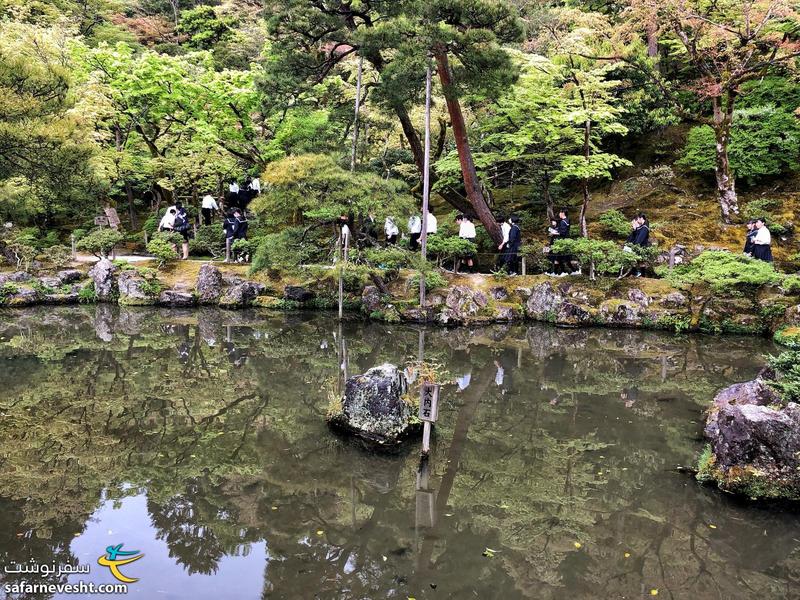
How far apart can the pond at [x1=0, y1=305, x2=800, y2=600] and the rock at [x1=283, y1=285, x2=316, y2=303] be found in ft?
15.9

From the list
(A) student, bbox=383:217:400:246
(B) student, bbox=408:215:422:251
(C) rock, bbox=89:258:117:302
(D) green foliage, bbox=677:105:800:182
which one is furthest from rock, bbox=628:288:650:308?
(C) rock, bbox=89:258:117:302

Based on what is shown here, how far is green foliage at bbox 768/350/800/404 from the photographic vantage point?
22.5 feet

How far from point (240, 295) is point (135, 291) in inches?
130

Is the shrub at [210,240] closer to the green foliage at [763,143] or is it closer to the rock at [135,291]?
the rock at [135,291]

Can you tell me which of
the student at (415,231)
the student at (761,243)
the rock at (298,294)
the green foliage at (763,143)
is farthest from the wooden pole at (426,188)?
the green foliage at (763,143)

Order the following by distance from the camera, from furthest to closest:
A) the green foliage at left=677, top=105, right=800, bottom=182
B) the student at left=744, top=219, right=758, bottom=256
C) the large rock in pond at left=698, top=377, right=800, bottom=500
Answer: the green foliage at left=677, top=105, right=800, bottom=182 → the student at left=744, top=219, right=758, bottom=256 → the large rock in pond at left=698, top=377, right=800, bottom=500

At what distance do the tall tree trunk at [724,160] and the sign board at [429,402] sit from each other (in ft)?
47.3

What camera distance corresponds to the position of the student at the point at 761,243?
46.4 feet

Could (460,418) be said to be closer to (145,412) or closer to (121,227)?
(145,412)

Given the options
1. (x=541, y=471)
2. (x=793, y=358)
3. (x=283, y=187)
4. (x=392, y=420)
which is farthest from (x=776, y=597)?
(x=283, y=187)

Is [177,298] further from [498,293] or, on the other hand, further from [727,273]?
[727,273]

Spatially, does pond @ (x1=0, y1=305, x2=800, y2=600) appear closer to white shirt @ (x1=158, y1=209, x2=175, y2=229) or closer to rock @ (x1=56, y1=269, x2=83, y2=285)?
rock @ (x1=56, y1=269, x2=83, y2=285)

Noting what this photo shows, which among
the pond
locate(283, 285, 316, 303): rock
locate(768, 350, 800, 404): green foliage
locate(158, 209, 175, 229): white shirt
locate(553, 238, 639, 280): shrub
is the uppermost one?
locate(158, 209, 175, 229): white shirt

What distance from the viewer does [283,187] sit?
521 inches
